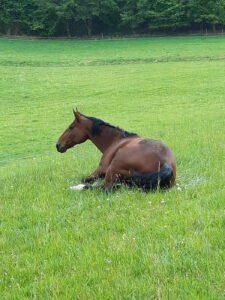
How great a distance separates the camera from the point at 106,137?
32.8 feet

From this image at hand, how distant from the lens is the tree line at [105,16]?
274ft

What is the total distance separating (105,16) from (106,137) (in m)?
83.9

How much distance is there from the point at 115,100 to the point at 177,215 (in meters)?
26.4

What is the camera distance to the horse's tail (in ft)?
25.9

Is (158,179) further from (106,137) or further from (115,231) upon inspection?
(106,137)

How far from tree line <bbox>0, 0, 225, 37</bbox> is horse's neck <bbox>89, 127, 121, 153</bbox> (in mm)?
75898

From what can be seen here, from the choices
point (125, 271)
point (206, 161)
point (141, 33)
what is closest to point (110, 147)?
point (206, 161)

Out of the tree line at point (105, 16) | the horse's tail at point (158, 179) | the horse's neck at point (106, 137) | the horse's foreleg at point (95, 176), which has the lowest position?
the horse's foreleg at point (95, 176)

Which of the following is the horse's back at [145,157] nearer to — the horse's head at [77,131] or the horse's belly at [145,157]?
the horse's belly at [145,157]

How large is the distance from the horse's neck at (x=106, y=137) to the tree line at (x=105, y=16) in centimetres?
7590

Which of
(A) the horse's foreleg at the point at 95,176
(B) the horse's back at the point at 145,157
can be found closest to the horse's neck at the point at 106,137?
(A) the horse's foreleg at the point at 95,176

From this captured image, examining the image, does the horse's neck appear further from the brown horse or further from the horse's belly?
the horse's belly

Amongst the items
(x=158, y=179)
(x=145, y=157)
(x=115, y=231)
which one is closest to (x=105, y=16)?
(x=145, y=157)

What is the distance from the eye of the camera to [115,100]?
1275 inches
